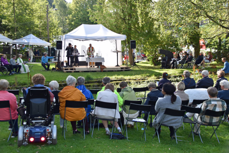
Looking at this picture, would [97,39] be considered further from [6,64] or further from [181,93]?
[181,93]

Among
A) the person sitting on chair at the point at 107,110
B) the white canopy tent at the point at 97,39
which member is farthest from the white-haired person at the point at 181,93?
the white canopy tent at the point at 97,39

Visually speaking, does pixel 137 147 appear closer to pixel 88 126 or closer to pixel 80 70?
pixel 88 126

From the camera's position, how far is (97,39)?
16.5 meters

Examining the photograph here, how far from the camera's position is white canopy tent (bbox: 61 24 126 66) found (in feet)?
53.7

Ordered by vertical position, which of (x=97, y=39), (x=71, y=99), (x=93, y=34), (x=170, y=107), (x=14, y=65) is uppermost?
(x=93, y=34)

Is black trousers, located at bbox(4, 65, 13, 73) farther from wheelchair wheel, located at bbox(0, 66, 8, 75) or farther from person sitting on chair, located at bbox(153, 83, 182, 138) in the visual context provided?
person sitting on chair, located at bbox(153, 83, 182, 138)

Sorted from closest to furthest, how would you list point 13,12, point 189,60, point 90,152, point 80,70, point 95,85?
point 90,152
point 95,85
point 80,70
point 189,60
point 13,12

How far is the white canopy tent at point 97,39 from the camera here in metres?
16.4

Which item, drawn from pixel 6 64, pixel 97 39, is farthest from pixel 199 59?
pixel 6 64

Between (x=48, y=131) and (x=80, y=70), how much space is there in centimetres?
1210

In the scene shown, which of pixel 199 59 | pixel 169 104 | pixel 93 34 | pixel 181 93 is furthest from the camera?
pixel 199 59

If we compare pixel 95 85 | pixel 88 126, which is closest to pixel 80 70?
pixel 95 85

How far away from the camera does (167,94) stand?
4805mm

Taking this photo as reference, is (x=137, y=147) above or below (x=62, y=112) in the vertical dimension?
below
